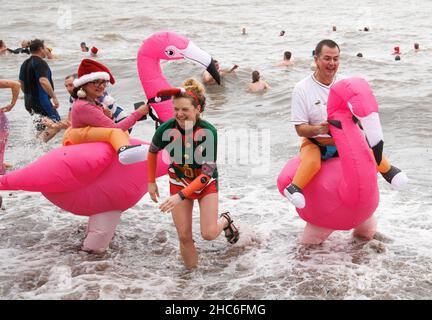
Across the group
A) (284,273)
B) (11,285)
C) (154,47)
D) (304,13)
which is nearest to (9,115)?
(154,47)

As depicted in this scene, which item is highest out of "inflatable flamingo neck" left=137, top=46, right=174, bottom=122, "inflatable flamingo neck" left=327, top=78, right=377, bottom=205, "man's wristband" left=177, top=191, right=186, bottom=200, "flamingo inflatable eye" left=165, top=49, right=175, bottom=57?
"flamingo inflatable eye" left=165, top=49, right=175, bottom=57

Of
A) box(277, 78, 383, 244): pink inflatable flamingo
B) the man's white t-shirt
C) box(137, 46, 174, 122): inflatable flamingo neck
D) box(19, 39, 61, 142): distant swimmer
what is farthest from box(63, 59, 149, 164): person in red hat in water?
box(19, 39, 61, 142): distant swimmer

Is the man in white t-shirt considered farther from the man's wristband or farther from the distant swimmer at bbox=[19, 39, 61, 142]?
the distant swimmer at bbox=[19, 39, 61, 142]

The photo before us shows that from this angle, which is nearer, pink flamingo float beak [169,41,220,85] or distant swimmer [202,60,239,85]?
pink flamingo float beak [169,41,220,85]

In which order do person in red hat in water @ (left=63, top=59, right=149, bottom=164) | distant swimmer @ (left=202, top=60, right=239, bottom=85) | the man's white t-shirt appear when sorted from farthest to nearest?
distant swimmer @ (left=202, top=60, right=239, bottom=85) → person in red hat in water @ (left=63, top=59, right=149, bottom=164) → the man's white t-shirt

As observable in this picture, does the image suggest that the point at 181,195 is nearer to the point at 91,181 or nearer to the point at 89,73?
the point at 91,181

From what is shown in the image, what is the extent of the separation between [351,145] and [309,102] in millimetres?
599

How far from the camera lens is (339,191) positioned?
5645 mm

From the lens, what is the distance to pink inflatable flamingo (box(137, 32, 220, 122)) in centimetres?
659

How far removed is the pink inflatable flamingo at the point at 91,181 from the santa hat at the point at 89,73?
0.61m

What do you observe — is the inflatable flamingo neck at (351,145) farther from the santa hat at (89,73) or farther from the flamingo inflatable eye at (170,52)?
the santa hat at (89,73)

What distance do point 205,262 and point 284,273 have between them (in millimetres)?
803

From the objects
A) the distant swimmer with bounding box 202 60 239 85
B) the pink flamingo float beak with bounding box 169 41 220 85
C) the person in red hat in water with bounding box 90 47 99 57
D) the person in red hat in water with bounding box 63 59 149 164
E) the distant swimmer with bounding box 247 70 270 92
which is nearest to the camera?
the person in red hat in water with bounding box 63 59 149 164

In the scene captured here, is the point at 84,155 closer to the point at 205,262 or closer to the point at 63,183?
the point at 63,183
